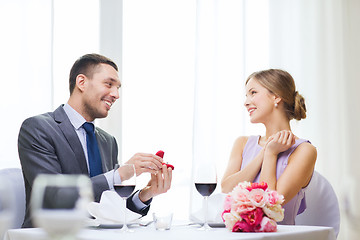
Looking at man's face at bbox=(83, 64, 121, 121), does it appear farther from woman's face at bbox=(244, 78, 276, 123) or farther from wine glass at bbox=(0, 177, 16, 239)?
wine glass at bbox=(0, 177, 16, 239)

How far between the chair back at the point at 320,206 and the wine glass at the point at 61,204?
1.73 meters

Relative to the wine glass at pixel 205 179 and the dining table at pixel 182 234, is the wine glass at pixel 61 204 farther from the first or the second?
the wine glass at pixel 205 179

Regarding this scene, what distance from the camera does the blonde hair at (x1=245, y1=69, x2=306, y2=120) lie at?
2.51 meters

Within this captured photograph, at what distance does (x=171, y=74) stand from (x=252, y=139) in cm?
98

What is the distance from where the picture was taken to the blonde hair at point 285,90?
251 cm

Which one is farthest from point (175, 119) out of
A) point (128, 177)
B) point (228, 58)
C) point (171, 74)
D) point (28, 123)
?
point (128, 177)

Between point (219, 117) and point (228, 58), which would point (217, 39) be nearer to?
point (228, 58)

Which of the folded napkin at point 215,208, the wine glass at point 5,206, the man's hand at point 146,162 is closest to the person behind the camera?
the wine glass at point 5,206

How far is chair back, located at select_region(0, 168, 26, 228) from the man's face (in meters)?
0.48

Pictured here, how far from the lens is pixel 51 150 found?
6.92 feet

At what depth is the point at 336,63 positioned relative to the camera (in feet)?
12.5

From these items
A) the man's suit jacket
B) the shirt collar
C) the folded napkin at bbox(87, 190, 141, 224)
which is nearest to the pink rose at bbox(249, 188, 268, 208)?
the folded napkin at bbox(87, 190, 141, 224)

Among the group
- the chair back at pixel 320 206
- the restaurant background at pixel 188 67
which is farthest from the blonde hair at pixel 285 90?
the restaurant background at pixel 188 67

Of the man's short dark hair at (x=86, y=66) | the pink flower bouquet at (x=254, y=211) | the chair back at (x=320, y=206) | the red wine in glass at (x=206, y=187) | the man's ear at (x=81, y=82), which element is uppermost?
the man's short dark hair at (x=86, y=66)
